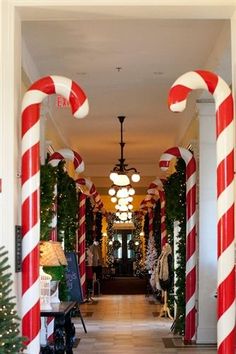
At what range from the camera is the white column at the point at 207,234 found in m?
9.71

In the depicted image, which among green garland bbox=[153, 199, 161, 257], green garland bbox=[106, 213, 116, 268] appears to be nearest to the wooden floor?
green garland bbox=[153, 199, 161, 257]

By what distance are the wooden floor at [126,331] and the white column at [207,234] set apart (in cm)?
36

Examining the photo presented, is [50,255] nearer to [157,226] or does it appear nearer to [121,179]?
[121,179]

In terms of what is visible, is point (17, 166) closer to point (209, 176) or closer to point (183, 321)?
point (209, 176)

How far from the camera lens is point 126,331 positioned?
471 inches

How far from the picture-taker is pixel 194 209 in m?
9.91

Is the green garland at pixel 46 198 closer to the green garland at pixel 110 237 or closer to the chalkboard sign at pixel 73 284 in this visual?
the chalkboard sign at pixel 73 284

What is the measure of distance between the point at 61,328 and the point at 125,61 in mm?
3155

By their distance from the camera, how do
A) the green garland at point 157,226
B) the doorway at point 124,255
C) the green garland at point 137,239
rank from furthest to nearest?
the doorway at point 124,255, the green garland at point 137,239, the green garland at point 157,226

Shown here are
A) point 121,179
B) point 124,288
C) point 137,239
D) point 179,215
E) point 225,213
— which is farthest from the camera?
point 137,239

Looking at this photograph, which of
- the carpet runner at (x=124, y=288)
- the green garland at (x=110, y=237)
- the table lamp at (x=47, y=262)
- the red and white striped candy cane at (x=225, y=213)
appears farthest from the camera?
the green garland at (x=110, y=237)

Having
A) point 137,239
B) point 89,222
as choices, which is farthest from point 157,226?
point 137,239

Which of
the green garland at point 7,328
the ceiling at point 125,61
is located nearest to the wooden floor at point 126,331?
the ceiling at point 125,61

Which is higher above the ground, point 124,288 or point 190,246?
point 190,246
